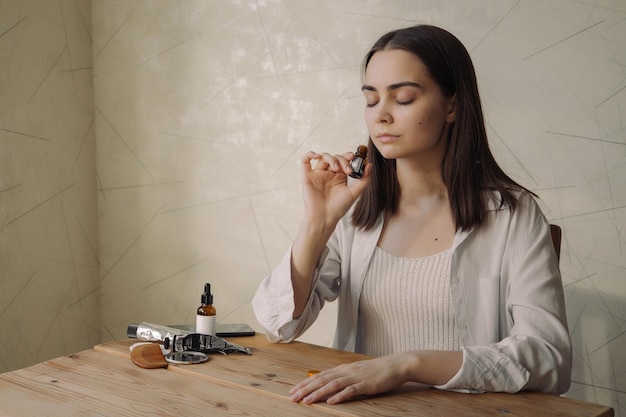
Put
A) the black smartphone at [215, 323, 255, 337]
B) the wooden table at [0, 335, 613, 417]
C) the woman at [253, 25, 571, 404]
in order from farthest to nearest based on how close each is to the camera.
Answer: the black smartphone at [215, 323, 255, 337] < the woman at [253, 25, 571, 404] < the wooden table at [0, 335, 613, 417]

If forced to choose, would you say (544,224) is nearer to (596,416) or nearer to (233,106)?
(596,416)

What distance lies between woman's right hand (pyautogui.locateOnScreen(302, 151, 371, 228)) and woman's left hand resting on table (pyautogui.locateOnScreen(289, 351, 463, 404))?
0.49 m

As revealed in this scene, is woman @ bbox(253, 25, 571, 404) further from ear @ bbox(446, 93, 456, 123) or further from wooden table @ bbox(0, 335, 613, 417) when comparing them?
wooden table @ bbox(0, 335, 613, 417)

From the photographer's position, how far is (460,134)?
1.86 metres

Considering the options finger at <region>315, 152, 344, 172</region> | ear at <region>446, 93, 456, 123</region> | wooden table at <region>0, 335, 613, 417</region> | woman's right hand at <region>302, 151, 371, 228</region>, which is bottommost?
wooden table at <region>0, 335, 613, 417</region>

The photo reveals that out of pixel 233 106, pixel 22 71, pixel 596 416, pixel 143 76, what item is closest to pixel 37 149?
pixel 22 71

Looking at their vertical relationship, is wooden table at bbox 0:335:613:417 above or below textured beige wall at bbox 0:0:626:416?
below

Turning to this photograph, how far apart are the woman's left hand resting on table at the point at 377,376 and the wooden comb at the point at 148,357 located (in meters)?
0.34

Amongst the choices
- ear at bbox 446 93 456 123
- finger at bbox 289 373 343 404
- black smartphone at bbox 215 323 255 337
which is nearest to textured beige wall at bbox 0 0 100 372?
black smartphone at bbox 215 323 255 337

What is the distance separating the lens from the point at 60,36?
131 inches

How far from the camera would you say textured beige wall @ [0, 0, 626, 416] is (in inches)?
98.9

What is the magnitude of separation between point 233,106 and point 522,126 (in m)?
→ 1.22

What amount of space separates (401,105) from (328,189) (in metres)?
0.28

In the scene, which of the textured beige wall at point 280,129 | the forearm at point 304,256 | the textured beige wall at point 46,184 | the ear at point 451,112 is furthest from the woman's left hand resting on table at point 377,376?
the textured beige wall at point 46,184
